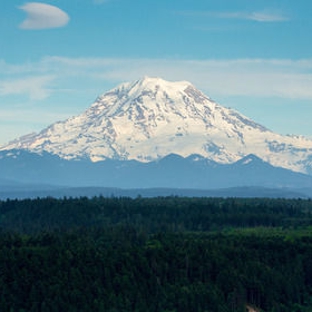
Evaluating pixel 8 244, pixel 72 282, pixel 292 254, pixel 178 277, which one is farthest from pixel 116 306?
pixel 292 254

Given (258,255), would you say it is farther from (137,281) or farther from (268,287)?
(137,281)

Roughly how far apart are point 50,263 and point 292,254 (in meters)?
45.8

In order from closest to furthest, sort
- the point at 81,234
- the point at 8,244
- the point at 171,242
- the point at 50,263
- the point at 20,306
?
the point at 20,306, the point at 50,263, the point at 8,244, the point at 171,242, the point at 81,234

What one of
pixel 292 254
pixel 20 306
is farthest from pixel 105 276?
pixel 292 254

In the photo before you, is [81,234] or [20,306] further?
[81,234]

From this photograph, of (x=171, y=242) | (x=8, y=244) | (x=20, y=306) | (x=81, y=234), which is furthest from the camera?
(x=81, y=234)

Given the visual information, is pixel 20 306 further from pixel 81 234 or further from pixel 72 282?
pixel 81 234

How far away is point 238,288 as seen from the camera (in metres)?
142

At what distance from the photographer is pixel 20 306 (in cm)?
12388

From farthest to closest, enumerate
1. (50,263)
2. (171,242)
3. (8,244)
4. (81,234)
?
(81,234) < (171,242) < (8,244) < (50,263)

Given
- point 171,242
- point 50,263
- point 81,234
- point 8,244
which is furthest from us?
point 81,234

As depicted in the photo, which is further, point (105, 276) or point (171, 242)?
point (171, 242)

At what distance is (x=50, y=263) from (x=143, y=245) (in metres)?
29.4

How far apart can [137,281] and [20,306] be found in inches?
829
